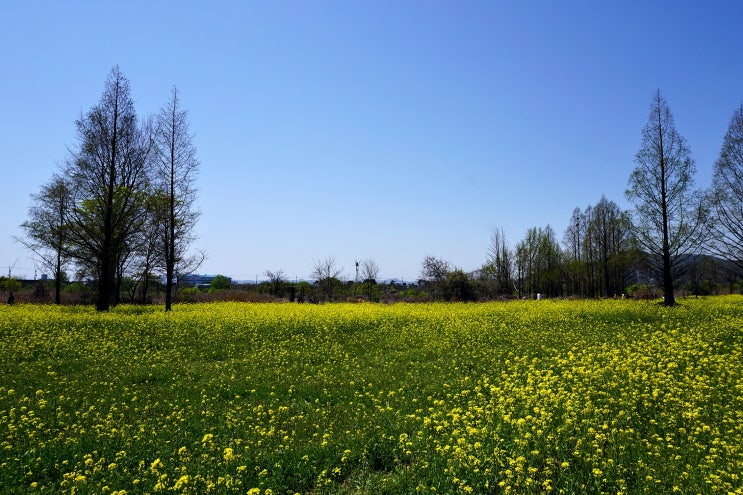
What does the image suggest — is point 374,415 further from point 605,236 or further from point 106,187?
point 605,236

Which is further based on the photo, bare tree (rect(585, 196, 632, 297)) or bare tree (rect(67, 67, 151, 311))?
bare tree (rect(585, 196, 632, 297))

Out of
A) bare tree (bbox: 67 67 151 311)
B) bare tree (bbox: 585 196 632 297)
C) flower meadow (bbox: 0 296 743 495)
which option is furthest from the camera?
bare tree (bbox: 585 196 632 297)

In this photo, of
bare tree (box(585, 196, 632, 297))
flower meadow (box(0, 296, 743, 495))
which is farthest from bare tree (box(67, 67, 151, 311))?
bare tree (box(585, 196, 632, 297))

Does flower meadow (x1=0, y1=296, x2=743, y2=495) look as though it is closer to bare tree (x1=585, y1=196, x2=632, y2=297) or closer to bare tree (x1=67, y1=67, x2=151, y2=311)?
bare tree (x1=67, y1=67, x2=151, y2=311)

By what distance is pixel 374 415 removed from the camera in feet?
24.6

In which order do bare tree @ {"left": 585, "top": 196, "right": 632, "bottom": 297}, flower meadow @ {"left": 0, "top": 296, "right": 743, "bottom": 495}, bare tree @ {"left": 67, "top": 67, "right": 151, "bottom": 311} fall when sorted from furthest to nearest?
bare tree @ {"left": 585, "top": 196, "right": 632, "bottom": 297}
bare tree @ {"left": 67, "top": 67, "right": 151, "bottom": 311}
flower meadow @ {"left": 0, "top": 296, "right": 743, "bottom": 495}

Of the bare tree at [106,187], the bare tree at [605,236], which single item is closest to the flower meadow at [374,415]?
the bare tree at [106,187]

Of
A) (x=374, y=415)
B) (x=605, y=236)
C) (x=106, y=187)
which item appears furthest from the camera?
(x=605, y=236)

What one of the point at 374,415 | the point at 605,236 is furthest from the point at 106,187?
the point at 605,236

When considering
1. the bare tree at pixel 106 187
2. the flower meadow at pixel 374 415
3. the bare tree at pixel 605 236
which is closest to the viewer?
the flower meadow at pixel 374 415

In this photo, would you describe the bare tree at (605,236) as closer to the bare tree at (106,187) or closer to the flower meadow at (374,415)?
the flower meadow at (374,415)

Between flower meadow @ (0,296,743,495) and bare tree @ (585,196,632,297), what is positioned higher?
bare tree @ (585,196,632,297)

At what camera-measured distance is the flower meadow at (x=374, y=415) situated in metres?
5.07

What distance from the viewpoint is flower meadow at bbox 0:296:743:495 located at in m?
5.07
